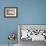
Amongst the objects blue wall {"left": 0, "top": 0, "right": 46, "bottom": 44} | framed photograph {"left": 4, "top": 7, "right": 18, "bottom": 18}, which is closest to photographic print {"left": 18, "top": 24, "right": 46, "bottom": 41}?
blue wall {"left": 0, "top": 0, "right": 46, "bottom": 44}

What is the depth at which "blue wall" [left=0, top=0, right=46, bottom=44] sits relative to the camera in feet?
14.7

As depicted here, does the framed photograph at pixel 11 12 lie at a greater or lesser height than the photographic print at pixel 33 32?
greater

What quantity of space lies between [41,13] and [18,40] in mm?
1188

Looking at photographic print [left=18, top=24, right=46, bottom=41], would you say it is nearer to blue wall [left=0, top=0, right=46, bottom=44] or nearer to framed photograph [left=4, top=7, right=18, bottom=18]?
blue wall [left=0, top=0, right=46, bottom=44]

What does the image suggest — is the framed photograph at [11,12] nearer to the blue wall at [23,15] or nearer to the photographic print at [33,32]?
the blue wall at [23,15]

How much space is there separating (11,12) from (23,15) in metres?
0.42

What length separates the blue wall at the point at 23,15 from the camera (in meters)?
4.48

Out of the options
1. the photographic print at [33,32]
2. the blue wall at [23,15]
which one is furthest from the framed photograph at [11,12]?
the photographic print at [33,32]

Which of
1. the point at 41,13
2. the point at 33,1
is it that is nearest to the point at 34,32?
the point at 41,13

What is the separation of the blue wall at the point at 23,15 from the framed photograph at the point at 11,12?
10 centimetres

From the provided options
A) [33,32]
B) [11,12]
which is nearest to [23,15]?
[11,12]

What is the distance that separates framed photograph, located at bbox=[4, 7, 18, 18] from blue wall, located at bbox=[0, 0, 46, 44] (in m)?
0.10

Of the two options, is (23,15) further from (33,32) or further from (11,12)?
(33,32)

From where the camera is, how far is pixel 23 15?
4500 millimetres
